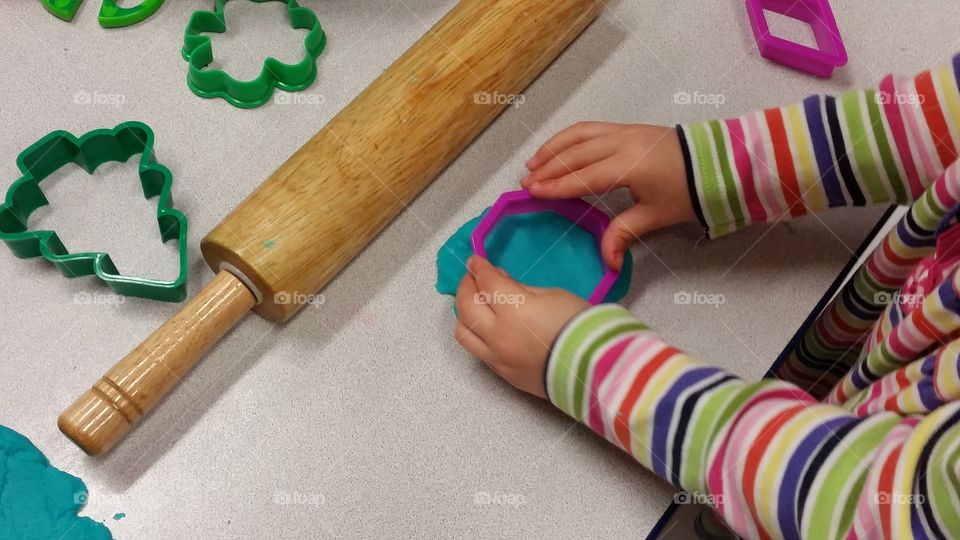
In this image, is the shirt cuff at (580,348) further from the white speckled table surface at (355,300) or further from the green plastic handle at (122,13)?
the green plastic handle at (122,13)

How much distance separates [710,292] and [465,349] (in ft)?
0.68

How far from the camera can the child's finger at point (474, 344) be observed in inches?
23.9

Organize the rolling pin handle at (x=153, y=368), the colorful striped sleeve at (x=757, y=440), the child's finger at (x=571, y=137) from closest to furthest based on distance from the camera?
1. the colorful striped sleeve at (x=757, y=440)
2. the rolling pin handle at (x=153, y=368)
3. the child's finger at (x=571, y=137)

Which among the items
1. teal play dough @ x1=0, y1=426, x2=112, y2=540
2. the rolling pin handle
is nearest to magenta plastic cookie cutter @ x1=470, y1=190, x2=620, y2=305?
the rolling pin handle

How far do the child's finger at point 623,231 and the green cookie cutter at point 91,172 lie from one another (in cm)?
33

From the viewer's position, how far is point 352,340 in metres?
0.65

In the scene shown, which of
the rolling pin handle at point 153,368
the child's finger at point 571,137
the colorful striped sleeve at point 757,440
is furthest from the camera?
the child's finger at point 571,137

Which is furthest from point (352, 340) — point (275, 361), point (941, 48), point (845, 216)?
point (941, 48)

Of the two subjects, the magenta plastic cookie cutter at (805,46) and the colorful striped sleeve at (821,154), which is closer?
the colorful striped sleeve at (821,154)

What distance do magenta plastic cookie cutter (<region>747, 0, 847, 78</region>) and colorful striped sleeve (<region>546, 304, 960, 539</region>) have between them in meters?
0.35

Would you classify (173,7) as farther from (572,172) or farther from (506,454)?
(506,454)

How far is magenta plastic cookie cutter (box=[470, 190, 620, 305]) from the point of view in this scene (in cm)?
64

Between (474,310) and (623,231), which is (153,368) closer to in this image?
(474,310)

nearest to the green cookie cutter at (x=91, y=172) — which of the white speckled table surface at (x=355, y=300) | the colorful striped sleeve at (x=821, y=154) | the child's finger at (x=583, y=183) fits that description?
the white speckled table surface at (x=355, y=300)
